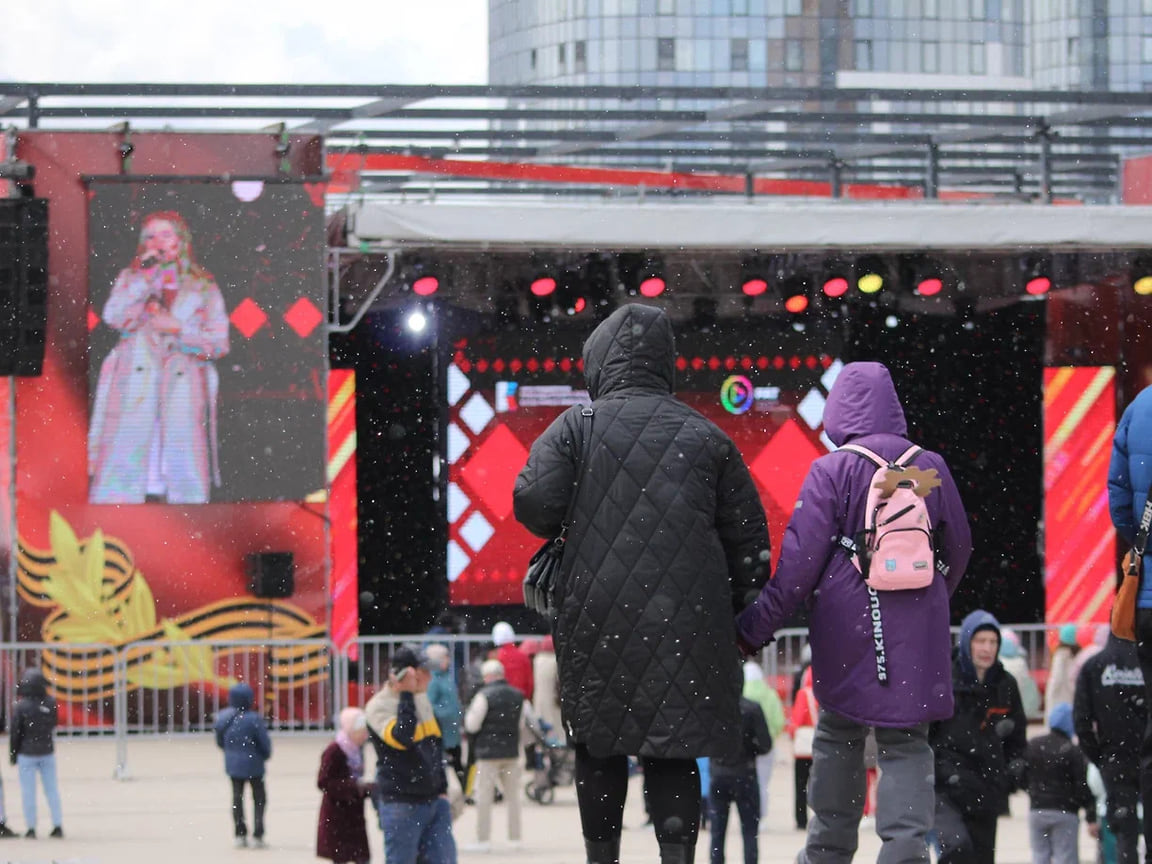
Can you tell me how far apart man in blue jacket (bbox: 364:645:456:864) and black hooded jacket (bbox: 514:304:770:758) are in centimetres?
446

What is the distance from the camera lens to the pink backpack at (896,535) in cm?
474

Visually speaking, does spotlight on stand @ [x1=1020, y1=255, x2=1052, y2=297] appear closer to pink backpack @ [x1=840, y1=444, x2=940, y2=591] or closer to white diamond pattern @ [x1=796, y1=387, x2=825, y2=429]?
white diamond pattern @ [x1=796, y1=387, x2=825, y2=429]

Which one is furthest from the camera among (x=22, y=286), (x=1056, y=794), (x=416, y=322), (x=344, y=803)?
(x=416, y=322)

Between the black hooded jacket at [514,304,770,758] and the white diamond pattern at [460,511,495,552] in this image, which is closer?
the black hooded jacket at [514,304,770,758]

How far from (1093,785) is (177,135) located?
8780mm

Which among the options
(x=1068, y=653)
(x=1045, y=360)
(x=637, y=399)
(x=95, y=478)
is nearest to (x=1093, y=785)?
(x=1068, y=653)

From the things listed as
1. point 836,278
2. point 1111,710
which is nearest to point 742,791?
point 1111,710

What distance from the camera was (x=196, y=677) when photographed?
14859mm

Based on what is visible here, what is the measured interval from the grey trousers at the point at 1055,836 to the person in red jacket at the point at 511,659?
533cm

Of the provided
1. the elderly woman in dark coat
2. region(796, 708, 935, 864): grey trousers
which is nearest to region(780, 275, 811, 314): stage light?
the elderly woman in dark coat

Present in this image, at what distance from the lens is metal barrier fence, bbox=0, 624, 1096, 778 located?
1471cm

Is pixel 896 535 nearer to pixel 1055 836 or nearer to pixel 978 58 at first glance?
pixel 1055 836

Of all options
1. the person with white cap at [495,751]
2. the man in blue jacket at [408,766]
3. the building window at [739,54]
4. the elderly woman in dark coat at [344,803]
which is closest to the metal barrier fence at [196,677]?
the person with white cap at [495,751]

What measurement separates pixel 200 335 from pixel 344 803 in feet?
20.1
